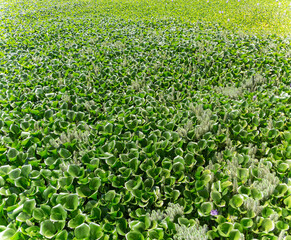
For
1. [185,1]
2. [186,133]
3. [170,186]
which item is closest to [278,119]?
[186,133]

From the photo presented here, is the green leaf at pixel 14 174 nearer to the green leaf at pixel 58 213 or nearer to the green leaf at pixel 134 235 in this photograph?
the green leaf at pixel 58 213

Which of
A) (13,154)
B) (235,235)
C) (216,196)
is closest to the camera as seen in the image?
(235,235)

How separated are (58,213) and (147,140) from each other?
132 cm

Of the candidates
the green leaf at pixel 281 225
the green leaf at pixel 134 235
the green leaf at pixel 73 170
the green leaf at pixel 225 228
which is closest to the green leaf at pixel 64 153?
the green leaf at pixel 73 170

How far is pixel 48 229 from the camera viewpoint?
1.95m

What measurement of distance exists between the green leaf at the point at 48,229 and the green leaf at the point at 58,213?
52mm

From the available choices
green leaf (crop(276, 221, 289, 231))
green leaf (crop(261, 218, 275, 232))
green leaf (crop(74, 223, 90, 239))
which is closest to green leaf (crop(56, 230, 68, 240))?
green leaf (crop(74, 223, 90, 239))

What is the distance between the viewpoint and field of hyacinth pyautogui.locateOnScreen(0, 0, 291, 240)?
2.06 meters

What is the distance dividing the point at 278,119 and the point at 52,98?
11.9ft

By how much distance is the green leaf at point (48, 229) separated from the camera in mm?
1903

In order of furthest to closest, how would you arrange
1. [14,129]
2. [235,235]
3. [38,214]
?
1. [14,129]
2. [38,214]
3. [235,235]

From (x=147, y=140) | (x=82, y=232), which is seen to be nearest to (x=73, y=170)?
(x=82, y=232)

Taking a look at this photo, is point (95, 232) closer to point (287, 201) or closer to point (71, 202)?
point (71, 202)

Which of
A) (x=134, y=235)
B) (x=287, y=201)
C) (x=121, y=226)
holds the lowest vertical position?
(x=121, y=226)
